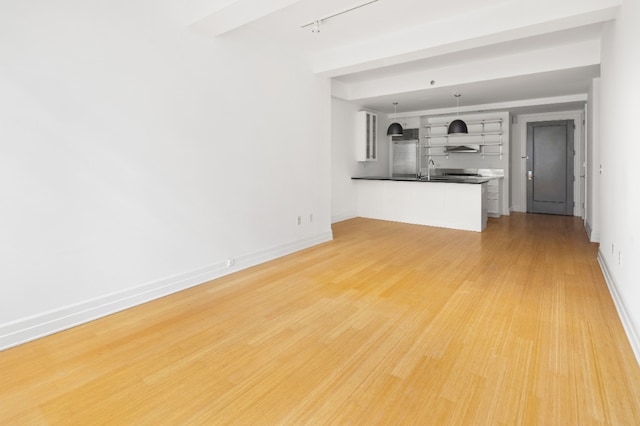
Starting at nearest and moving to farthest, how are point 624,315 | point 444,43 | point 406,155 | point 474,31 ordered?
point 624,315 → point 474,31 → point 444,43 → point 406,155

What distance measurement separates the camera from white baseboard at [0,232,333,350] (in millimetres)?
2603

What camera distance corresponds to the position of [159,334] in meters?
2.72

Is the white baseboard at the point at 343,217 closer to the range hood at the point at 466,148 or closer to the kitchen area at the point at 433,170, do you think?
the kitchen area at the point at 433,170

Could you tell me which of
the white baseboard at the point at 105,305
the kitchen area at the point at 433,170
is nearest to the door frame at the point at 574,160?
the kitchen area at the point at 433,170

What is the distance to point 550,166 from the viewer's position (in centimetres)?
866

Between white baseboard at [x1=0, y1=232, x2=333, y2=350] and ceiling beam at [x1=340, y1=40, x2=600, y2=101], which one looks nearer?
white baseboard at [x1=0, y1=232, x2=333, y2=350]

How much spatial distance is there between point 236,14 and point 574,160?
838 centimetres

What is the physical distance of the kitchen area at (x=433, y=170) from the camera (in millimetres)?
6887

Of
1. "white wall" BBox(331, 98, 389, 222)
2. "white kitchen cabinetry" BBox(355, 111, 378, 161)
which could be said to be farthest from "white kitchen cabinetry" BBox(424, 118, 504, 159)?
"white wall" BBox(331, 98, 389, 222)

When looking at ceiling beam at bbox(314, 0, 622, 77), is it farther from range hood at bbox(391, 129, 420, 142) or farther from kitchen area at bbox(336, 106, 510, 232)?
range hood at bbox(391, 129, 420, 142)

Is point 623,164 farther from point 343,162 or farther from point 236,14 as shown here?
point 343,162

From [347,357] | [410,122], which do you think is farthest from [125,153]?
[410,122]

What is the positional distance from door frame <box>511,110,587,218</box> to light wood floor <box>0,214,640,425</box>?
5317mm

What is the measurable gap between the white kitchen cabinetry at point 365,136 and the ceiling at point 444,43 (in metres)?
0.91
